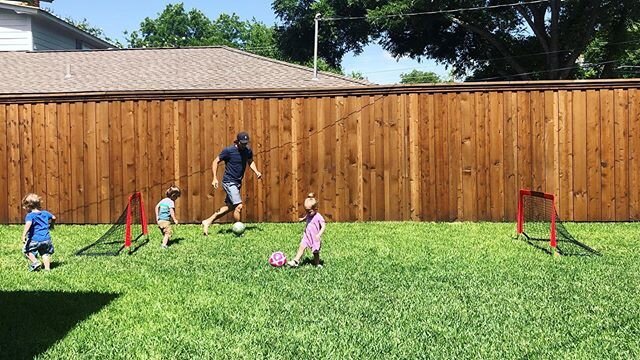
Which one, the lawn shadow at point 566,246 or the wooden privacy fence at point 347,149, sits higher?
the wooden privacy fence at point 347,149

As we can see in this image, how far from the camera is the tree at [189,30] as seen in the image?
7169cm

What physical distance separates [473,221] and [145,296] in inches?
250

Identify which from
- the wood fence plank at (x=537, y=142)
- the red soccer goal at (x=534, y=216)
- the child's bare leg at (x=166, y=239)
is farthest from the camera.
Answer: the wood fence plank at (x=537, y=142)

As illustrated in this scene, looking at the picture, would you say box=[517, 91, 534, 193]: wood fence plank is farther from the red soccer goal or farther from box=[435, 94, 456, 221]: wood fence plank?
box=[435, 94, 456, 221]: wood fence plank

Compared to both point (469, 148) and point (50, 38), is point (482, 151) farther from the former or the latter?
point (50, 38)

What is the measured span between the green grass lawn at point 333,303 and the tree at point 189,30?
63559 millimetres

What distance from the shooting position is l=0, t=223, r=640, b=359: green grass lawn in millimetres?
3898

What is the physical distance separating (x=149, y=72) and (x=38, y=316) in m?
12.2

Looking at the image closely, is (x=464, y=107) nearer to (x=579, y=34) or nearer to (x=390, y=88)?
(x=390, y=88)

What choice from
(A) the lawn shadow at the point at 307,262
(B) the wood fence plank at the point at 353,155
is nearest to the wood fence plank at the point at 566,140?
(B) the wood fence plank at the point at 353,155

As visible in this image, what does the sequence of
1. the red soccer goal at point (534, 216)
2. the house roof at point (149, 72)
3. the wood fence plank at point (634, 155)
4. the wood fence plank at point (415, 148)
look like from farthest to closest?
the house roof at point (149, 72) → the wood fence plank at point (415, 148) → the wood fence plank at point (634, 155) → the red soccer goal at point (534, 216)

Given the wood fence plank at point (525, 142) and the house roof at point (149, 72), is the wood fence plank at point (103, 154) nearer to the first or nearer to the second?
the house roof at point (149, 72)

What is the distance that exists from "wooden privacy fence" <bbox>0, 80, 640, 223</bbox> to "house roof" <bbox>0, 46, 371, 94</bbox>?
3.48 metres

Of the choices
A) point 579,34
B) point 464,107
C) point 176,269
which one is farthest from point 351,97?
point 579,34
